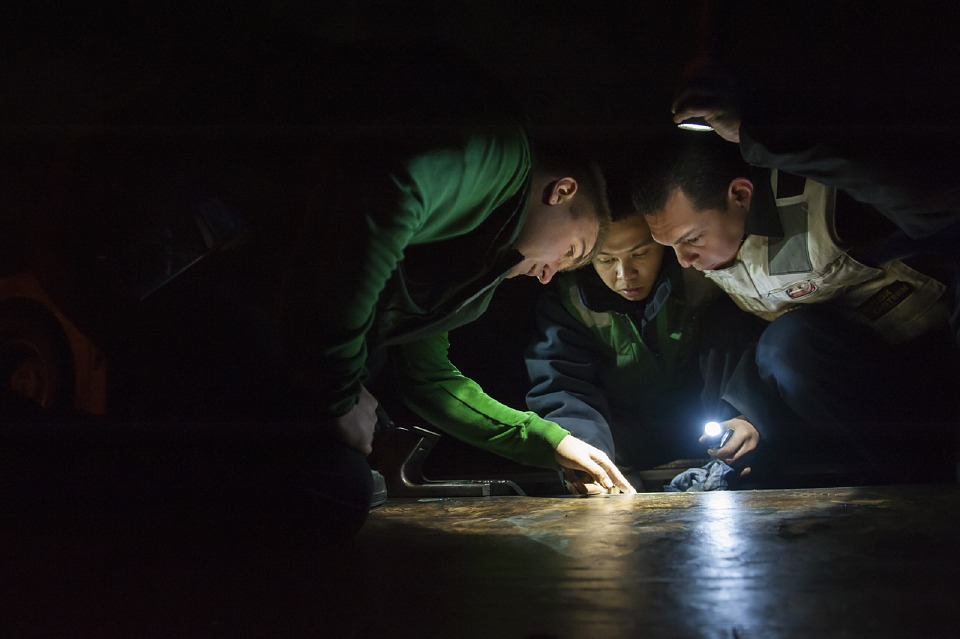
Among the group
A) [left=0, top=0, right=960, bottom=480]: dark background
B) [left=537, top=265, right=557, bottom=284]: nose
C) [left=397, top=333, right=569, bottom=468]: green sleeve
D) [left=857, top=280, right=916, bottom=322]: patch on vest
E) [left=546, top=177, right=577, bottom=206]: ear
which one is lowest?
[left=397, top=333, right=569, bottom=468]: green sleeve

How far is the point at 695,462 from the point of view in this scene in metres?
2.58

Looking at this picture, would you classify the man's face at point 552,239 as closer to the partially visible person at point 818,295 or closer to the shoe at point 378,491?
the partially visible person at point 818,295

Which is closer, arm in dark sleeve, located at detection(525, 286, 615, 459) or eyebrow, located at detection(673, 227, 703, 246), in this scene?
eyebrow, located at detection(673, 227, 703, 246)

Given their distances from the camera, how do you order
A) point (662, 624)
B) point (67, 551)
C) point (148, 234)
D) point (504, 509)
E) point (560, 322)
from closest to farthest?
point (662, 624) → point (67, 551) → point (148, 234) → point (504, 509) → point (560, 322)

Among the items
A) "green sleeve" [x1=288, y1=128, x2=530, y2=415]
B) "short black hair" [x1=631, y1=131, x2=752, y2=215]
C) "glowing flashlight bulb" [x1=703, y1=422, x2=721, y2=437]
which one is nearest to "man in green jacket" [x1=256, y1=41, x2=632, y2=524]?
"green sleeve" [x1=288, y1=128, x2=530, y2=415]

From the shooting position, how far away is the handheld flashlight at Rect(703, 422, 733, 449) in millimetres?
2326

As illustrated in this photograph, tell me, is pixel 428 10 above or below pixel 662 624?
above

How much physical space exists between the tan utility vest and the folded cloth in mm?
605

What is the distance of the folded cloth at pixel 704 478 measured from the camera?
228 centimetres

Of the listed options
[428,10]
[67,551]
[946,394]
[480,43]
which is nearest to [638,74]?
[480,43]

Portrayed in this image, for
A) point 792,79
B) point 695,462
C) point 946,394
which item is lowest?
point 695,462

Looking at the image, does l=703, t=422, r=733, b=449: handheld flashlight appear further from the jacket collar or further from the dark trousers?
the jacket collar

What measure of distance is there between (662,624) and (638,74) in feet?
5.09

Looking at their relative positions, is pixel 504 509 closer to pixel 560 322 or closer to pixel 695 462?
pixel 560 322
